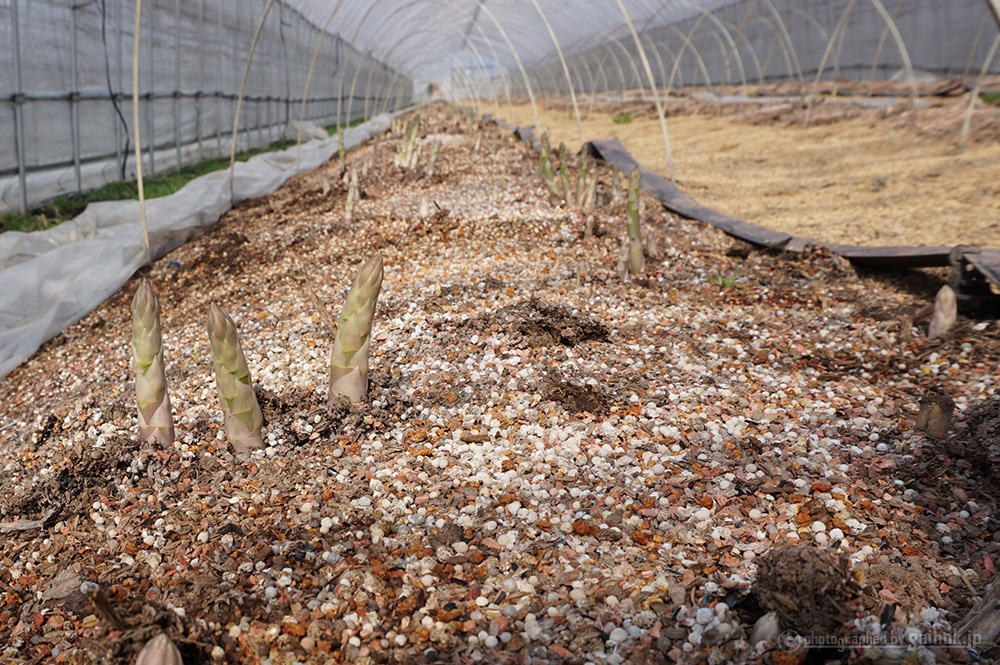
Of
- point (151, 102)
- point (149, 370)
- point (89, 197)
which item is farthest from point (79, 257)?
point (151, 102)

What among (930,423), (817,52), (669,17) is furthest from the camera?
(669,17)

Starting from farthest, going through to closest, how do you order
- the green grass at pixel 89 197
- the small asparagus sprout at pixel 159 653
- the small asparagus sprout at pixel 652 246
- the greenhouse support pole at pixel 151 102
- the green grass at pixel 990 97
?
1. the green grass at pixel 990 97
2. the greenhouse support pole at pixel 151 102
3. the green grass at pixel 89 197
4. the small asparagus sprout at pixel 652 246
5. the small asparagus sprout at pixel 159 653

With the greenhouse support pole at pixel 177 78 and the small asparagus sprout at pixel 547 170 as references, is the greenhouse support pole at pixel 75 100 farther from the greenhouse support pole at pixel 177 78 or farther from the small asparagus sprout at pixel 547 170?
the small asparagus sprout at pixel 547 170

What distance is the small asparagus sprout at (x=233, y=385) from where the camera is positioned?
194 cm

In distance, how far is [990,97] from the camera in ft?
41.3

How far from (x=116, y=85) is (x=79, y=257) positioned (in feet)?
16.8

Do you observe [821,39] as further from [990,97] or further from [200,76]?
[200,76]

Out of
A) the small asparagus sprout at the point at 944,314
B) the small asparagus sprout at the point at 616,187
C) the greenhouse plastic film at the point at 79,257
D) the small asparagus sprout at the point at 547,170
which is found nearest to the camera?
the small asparagus sprout at the point at 944,314

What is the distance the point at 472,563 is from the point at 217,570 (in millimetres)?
693

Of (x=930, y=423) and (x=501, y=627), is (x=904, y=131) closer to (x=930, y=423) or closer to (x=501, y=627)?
(x=930, y=423)

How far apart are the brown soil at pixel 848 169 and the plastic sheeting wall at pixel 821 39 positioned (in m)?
2.65

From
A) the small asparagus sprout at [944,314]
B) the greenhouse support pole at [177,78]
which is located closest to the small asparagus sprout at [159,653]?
the small asparagus sprout at [944,314]

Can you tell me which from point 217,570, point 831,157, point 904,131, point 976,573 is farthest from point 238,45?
point 976,573

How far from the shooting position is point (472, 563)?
168 cm
